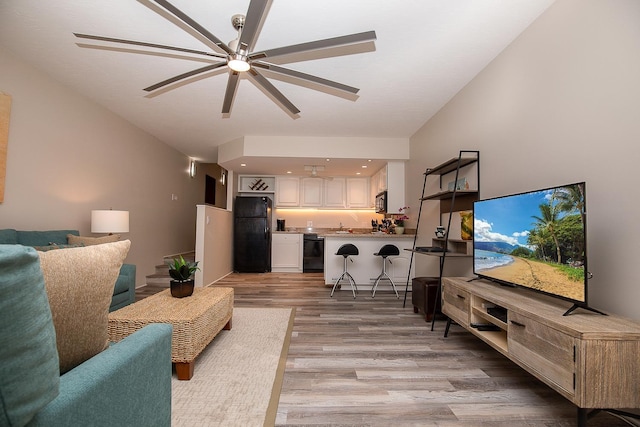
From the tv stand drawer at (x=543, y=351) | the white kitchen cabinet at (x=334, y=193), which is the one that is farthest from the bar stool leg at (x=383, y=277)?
the tv stand drawer at (x=543, y=351)

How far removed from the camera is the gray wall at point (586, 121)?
5.29 ft

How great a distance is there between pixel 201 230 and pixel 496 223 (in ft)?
13.5

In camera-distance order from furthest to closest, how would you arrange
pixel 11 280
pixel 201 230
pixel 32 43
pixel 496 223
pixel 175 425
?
1. pixel 201 230
2. pixel 32 43
3. pixel 496 223
4. pixel 175 425
5. pixel 11 280

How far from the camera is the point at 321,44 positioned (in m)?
1.84

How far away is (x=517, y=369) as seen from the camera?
86.1 inches

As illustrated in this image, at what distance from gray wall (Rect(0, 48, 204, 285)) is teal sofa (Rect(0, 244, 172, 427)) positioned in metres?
2.96

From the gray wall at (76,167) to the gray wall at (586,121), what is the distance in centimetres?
449

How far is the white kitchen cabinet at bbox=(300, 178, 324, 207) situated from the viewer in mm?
7098

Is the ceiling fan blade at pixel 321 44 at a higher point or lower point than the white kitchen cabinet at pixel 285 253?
higher

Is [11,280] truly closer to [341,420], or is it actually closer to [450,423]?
[341,420]

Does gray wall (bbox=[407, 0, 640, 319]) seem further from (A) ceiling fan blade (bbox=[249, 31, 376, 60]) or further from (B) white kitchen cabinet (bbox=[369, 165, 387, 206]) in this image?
(B) white kitchen cabinet (bbox=[369, 165, 387, 206])

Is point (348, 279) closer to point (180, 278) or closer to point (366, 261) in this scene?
point (366, 261)

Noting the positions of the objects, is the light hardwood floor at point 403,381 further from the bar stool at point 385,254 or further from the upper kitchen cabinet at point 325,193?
the upper kitchen cabinet at point 325,193

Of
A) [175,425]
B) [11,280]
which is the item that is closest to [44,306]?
[11,280]
